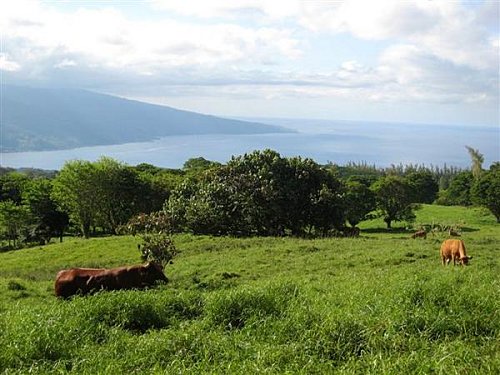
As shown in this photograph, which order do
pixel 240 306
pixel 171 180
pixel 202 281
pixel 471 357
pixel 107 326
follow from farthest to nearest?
pixel 171 180, pixel 202 281, pixel 240 306, pixel 107 326, pixel 471 357

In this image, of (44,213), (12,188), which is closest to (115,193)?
(44,213)

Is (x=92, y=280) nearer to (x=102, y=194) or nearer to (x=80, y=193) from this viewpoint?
(x=80, y=193)

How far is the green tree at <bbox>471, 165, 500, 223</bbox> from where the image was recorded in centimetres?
5075

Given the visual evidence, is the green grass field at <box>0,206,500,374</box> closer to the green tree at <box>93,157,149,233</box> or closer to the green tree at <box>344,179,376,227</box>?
the green tree at <box>93,157,149,233</box>

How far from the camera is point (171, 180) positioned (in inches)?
2217

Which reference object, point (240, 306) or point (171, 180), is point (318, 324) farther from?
point (171, 180)

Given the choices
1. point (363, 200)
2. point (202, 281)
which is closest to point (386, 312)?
point (202, 281)

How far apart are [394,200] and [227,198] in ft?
87.7

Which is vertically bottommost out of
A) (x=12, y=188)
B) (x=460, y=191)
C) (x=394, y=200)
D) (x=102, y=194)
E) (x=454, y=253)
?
(x=12, y=188)

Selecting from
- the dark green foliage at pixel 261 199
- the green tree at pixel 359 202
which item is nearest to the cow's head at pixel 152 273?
the dark green foliage at pixel 261 199

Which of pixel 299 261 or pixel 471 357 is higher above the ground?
pixel 471 357

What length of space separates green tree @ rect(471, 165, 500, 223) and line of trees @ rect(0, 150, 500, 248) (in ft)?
0.35

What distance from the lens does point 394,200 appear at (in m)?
53.9

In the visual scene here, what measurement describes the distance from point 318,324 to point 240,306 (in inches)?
65.9
